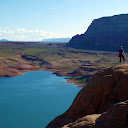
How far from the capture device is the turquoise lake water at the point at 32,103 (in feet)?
160

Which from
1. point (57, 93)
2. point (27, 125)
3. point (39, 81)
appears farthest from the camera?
point (39, 81)

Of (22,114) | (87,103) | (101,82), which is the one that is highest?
(101,82)

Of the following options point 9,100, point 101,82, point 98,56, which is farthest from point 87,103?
point 98,56

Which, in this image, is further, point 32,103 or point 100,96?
point 32,103

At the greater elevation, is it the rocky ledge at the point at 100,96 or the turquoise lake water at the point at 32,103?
the rocky ledge at the point at 100,96

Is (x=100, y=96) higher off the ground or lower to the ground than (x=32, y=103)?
higher

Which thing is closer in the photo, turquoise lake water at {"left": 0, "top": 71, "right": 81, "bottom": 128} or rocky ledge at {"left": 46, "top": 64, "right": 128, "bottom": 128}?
rocky ledge at {"left": 46, "top": 64, "right": 128, "bottom": 128}

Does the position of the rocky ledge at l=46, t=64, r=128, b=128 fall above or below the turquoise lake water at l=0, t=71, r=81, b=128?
above

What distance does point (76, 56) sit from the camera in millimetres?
169875

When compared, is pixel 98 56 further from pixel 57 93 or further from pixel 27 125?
pixel 27 125

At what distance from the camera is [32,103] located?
63812 millimetres

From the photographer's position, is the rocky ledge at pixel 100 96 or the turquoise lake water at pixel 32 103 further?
the turquoise lake water at pixel 32 103

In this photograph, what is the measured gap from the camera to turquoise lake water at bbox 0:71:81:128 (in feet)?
160

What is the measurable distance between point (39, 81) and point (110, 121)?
86207 millimetres
